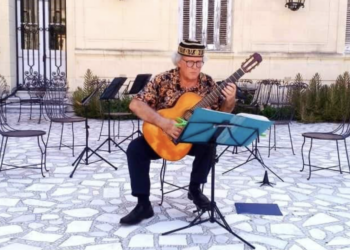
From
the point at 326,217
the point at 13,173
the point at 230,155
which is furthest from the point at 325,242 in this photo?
the point at 13,173

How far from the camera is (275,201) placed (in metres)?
4.58

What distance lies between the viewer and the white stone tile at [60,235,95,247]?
3.47 metres

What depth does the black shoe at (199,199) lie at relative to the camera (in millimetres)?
4047

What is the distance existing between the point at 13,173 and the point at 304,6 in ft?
26.5

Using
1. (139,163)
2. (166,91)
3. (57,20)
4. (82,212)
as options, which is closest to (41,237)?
(82,212)

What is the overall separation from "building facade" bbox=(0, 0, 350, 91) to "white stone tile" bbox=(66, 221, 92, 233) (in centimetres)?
736

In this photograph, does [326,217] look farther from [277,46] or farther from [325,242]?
[277,46]

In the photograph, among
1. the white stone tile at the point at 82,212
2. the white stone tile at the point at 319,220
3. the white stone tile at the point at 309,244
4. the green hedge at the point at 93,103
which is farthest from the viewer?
the green hedge at the point at 93,103

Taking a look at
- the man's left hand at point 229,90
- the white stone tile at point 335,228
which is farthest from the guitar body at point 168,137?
the white stone tile at point 335,228

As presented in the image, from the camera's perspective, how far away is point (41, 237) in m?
3.59

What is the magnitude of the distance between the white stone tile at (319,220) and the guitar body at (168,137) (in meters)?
1.26

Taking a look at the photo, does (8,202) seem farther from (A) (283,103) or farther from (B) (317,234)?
(A) (283,103)

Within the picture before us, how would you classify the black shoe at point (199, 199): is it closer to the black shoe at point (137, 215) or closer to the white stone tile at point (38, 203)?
the black shoe at point (137, 215)

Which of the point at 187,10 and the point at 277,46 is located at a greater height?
the point at 187,10
